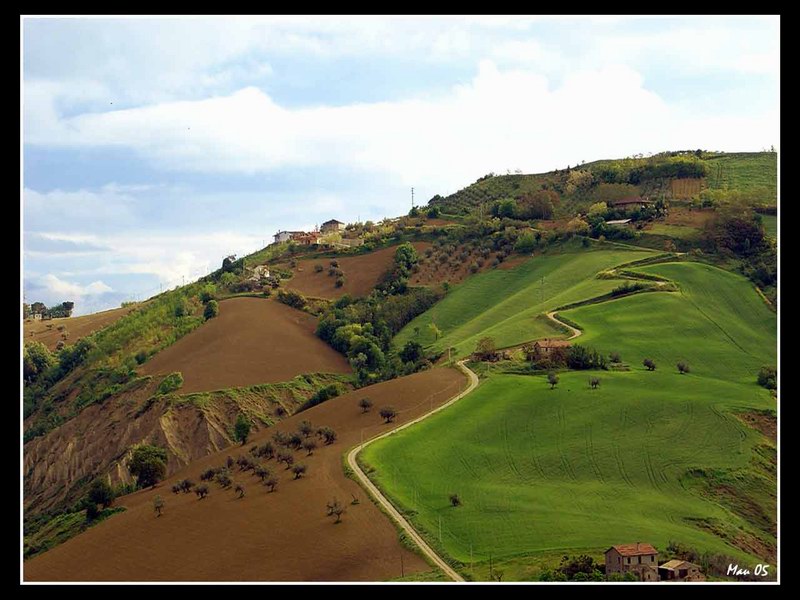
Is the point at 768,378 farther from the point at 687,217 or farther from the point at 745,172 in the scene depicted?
the point at 745,172

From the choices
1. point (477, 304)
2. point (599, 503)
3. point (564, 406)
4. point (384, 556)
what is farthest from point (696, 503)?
point (477, 304)

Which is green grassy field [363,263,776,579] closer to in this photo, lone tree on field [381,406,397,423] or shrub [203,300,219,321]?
lone tree on field [381,406,397,423]

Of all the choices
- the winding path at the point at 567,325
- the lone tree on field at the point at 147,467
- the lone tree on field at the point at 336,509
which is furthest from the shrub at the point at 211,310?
the lone tree on field at the point at 336,509

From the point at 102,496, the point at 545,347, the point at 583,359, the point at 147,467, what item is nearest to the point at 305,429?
the point at 147,467

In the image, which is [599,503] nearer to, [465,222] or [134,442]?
[134,442]

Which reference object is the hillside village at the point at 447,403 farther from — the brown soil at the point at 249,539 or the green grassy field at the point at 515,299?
the green grassy field at the point at 515,299

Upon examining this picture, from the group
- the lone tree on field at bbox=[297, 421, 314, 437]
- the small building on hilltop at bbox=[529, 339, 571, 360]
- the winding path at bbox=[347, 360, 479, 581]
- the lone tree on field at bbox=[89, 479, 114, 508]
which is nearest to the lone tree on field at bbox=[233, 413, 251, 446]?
the lone tree on field at bbox=[297, 421, 314, 437]
